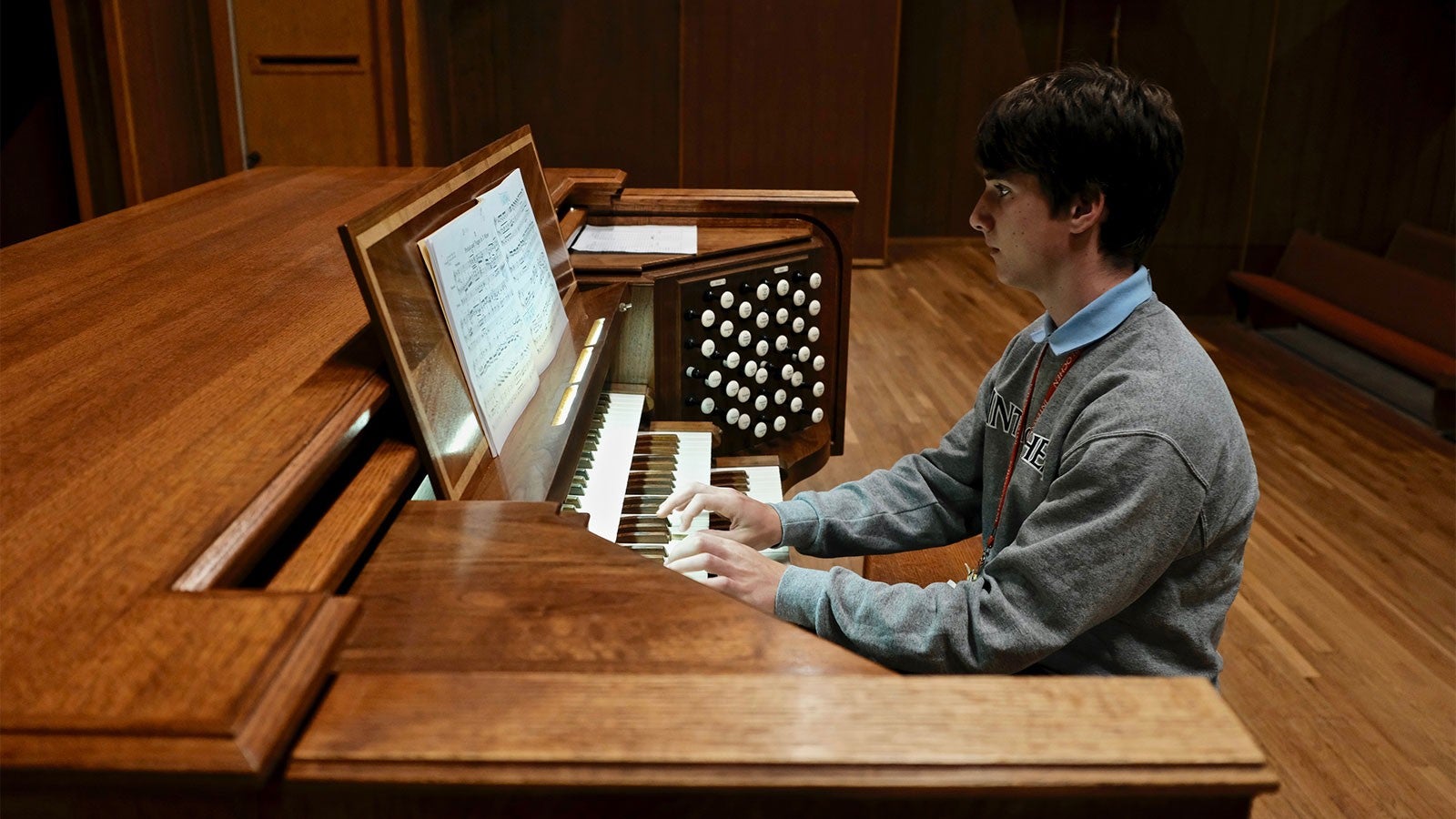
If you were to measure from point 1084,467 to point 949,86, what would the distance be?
18.0 ft

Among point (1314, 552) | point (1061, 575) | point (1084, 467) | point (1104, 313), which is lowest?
point (1314, 552)

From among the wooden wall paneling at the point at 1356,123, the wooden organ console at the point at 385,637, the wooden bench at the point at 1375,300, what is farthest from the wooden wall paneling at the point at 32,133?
the wooden wall paneling at the point at 1356,123

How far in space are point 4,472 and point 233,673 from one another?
37 centimetres

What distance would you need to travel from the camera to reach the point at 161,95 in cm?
363

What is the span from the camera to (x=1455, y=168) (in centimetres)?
561

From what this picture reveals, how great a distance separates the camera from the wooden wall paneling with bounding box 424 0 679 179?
5980 mm

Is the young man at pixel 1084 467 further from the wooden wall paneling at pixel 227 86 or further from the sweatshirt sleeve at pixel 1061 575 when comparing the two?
the wooden wall paneling at pixel 227 86

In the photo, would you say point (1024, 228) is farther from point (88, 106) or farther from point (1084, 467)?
point (88, 106)

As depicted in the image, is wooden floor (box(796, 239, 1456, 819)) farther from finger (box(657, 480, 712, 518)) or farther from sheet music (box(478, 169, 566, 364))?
sheet music (box(478, 169, 566, 364))

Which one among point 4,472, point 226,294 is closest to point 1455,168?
point 226,294

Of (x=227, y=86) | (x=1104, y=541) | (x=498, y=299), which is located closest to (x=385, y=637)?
(x=498, y=299)

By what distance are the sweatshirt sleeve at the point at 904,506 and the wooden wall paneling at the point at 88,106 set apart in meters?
2.66

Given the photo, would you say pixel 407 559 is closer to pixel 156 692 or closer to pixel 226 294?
pixel 156 692

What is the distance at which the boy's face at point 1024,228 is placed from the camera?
1.37 m
